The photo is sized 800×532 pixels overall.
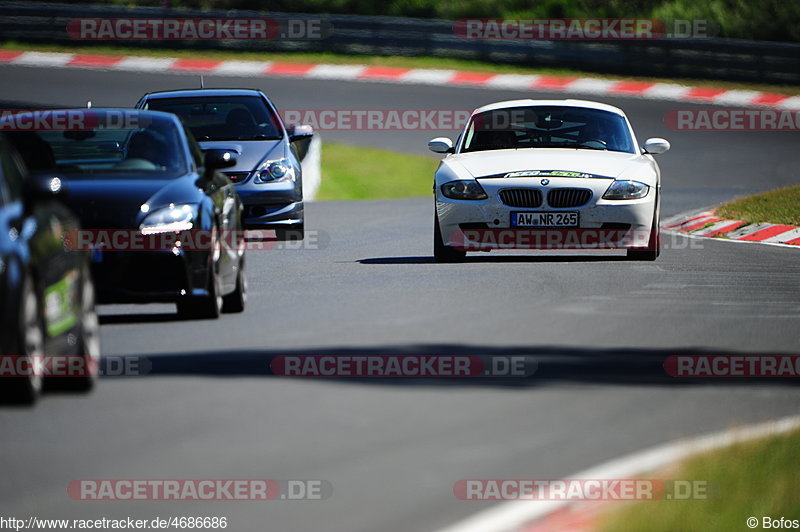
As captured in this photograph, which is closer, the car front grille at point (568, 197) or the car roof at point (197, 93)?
the car front grille at point (568, 197)

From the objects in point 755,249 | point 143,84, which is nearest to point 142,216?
point 755,249

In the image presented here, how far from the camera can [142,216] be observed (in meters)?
10.8

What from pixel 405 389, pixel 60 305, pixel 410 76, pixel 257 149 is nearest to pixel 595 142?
pixel 257 149

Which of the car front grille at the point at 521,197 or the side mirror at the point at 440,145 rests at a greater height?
the side mirror at the point at 440,145

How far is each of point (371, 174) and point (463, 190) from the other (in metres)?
13.5

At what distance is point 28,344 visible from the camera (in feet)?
24.5

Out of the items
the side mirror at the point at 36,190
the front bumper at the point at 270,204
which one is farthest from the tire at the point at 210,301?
the front bumper at the point at 270,204

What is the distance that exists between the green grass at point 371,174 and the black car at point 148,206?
14.0 m

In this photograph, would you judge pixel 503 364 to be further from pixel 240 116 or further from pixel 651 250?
pixel 240 116

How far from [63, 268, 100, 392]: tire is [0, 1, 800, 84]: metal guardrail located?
27104 mm

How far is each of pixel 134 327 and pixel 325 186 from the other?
1583 centimetres

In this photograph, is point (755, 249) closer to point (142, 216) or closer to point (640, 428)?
point (142, 216)

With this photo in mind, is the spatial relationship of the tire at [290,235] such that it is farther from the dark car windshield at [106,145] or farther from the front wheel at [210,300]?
the front wheel at [210,300]

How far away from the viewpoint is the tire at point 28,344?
7.38m
